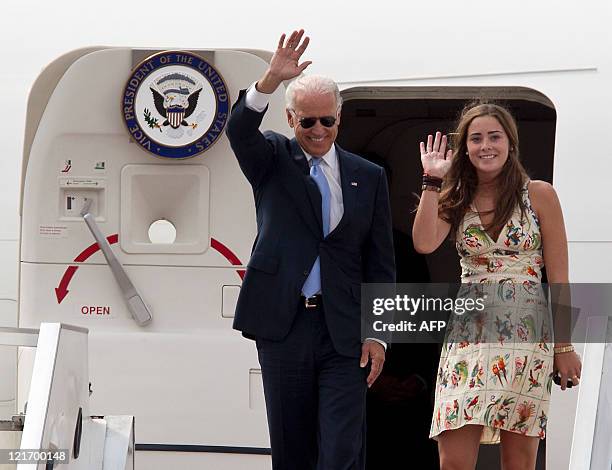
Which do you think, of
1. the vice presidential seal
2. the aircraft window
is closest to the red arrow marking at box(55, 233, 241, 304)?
the aircraft window

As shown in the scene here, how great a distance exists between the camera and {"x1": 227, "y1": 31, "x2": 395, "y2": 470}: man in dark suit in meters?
3.58

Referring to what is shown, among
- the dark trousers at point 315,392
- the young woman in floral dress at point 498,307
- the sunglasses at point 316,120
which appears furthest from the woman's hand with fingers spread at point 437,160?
the dark trousers at point 315,392

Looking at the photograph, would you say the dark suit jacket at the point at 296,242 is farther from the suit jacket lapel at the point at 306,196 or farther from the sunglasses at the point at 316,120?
the sunglasses at the point at 316,120

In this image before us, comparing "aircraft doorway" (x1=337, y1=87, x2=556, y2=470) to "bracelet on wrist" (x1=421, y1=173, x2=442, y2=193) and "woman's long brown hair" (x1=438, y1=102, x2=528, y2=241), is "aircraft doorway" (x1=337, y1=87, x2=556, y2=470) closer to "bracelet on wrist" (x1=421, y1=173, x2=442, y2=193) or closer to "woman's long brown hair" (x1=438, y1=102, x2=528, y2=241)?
"woman's long brown hair" (x1=438, y1=102, x2=528, y2=241)

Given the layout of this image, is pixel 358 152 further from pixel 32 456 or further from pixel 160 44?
pixel 32 456

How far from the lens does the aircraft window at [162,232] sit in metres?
4.93

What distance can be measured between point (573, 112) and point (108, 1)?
6.35 feet

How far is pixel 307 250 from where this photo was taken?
11.8ft

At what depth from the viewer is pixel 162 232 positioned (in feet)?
16.2

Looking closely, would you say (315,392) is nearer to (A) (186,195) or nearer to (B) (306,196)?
(B) (306,196)

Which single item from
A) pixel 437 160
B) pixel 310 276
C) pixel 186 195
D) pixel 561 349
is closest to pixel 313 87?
pixel 437 160

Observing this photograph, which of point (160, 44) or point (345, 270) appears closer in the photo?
point (345, 270)

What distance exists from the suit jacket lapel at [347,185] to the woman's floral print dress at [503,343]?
37 cm

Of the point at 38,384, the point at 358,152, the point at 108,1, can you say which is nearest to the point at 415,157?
the point at 358,152
